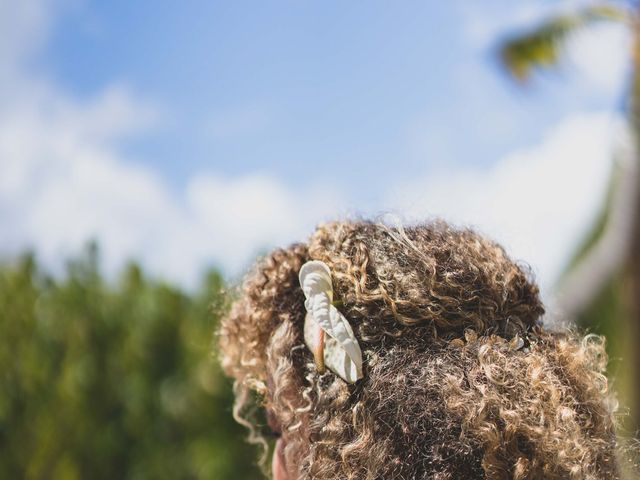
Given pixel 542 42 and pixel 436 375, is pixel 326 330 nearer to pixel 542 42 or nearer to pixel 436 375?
pixel 436 375

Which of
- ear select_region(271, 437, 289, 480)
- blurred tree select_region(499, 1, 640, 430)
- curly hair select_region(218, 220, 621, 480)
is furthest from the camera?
blurred tree select_region(499, 1, 640, 430)

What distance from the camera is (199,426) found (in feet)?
25.0

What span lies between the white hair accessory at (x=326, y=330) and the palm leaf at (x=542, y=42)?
8.83 metres

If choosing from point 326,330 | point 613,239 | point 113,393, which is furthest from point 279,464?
point 613,239

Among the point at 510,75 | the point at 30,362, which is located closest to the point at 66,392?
the point at 30,362

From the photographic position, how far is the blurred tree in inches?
379

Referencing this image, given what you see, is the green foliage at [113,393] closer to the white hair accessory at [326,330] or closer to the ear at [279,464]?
the ear at [279,464]

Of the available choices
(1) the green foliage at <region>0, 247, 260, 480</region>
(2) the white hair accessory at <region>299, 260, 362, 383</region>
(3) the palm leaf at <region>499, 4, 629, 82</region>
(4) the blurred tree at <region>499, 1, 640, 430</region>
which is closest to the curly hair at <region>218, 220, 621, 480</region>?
(2) the white hair accessory at <region>299, 260, 362, 383</region>

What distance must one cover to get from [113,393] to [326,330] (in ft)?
20.6

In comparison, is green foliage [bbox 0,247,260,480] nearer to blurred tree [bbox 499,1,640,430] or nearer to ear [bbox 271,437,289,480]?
blurred tree [bbox 499,1,640,430]

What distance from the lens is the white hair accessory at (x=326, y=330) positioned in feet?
6.04

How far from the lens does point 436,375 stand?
5.96 feet

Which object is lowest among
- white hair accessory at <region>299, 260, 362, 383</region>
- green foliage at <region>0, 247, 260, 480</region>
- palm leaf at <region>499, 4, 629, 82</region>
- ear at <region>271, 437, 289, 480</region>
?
ear at <region>271, 437, 289, 480</region>

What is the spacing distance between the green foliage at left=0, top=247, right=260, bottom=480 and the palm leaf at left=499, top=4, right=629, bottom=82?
178 inches
